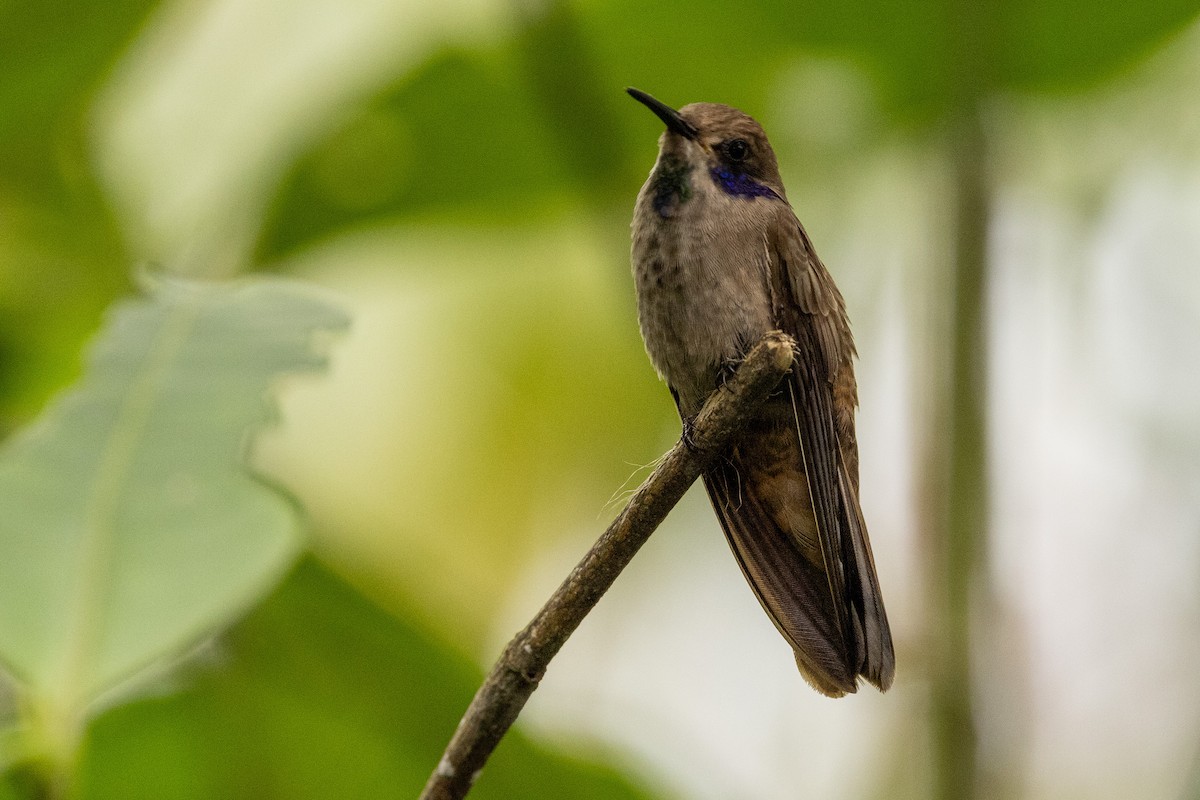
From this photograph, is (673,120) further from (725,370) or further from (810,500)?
Result: (810,500)

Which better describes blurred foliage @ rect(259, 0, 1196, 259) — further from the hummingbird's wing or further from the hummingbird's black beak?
the hummingbird's wing

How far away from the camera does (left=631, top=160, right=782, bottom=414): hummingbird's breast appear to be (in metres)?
2.41

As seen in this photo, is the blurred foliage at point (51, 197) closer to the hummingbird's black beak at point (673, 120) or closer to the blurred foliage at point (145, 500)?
the blurred foliage at point (145, 500)

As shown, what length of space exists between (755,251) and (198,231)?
1240 mm

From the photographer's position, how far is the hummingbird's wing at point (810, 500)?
1.99m

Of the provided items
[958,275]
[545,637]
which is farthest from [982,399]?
[545,637]

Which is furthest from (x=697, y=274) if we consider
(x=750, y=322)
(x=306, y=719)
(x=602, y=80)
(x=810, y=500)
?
(x=306, y=719)

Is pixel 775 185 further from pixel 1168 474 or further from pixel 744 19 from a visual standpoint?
pixel 1168 474

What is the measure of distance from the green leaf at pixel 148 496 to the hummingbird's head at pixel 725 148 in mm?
995

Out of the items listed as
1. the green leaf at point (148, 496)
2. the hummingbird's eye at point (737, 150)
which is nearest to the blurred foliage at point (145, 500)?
the green leaf at point (148, 496)

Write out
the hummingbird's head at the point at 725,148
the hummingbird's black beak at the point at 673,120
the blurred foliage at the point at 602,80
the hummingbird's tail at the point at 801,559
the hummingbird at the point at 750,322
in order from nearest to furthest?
the hummingbird's tail at the point at 801,559 → the hummingbird at the point at 750,322 → the hummingbird's black beak at the point at 673,120 → the hummingbird's head at the point at 725,148 → the blurred foliage at the point at 602,80

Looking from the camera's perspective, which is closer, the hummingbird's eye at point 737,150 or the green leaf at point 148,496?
the green leaf at point 148,496

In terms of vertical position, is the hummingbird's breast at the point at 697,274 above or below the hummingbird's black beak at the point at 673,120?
below

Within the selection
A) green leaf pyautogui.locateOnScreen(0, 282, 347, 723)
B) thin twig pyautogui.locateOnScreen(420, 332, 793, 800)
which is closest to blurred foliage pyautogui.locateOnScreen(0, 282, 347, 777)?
green leaf pyautogui.locateOnScreen(0, 282, 347, 723)
